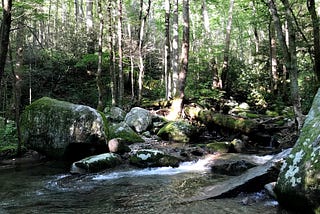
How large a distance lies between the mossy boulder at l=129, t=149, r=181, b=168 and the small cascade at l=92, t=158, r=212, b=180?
0.50 feet

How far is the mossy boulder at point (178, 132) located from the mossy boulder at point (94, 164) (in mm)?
3716

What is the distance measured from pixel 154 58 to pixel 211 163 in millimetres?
19411

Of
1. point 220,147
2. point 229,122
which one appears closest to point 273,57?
point 229,122

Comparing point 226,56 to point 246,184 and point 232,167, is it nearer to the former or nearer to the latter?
point 232,167

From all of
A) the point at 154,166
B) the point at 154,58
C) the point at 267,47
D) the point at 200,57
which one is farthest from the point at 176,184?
the point at 154,58

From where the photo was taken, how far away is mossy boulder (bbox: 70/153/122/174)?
28.0ft

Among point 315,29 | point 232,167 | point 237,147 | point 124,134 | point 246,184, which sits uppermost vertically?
point 315,29

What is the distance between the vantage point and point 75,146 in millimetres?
10211

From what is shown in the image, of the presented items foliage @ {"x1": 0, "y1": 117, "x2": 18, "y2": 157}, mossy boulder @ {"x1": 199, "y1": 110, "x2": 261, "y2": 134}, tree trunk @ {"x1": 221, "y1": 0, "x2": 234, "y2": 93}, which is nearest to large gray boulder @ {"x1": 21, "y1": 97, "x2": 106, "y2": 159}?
foliage @ {"x1": 0, "y1": 117, "x2": 18, "y2": 157}

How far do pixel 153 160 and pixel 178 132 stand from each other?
3670mm

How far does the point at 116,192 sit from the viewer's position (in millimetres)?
6578

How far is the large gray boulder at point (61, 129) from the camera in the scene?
10039 millimetres

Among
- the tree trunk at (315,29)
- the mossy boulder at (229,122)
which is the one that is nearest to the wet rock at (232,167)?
the mossy boulder at (229,122)

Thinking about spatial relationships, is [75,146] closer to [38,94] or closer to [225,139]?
[225,139]
